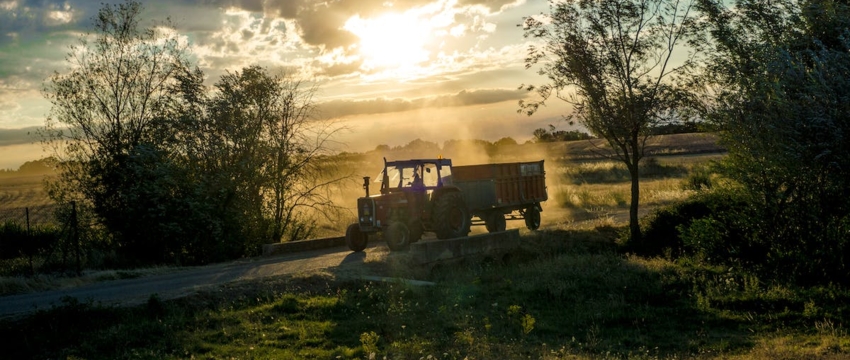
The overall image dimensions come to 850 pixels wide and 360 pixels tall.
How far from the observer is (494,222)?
2375 centimetres

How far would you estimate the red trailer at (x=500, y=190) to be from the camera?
22500 mm

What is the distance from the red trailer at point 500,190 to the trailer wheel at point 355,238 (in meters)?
3.02

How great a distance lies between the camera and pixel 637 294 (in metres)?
15.4

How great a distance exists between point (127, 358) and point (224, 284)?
468 centimetres

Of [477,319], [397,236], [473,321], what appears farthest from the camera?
[397,236]

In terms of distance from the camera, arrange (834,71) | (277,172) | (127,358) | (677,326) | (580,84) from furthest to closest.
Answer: (277,172)
(580,84)
(834,71)
(677,326)
(127,358)

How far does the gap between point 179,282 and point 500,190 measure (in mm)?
11270

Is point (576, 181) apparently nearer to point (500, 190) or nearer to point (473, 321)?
point (500, 190)

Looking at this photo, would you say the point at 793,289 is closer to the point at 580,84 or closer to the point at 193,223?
the point at 580,84

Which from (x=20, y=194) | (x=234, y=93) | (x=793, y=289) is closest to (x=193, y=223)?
(x=234, y=93)

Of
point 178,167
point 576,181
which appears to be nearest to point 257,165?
point 178,167

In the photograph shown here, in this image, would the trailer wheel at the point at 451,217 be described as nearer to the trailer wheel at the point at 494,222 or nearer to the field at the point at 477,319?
the field at the point at 477,319

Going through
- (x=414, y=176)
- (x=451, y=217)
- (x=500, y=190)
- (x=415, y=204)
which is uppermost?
(x=414, y=176)

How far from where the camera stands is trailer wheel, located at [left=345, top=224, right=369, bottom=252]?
2133 centimetres
